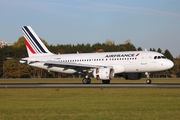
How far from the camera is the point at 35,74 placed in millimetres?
127688

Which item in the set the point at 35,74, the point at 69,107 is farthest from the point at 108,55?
the point at 35,74

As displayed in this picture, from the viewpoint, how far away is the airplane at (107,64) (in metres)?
55.9

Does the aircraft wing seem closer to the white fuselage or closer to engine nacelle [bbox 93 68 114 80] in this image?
the white fuselage

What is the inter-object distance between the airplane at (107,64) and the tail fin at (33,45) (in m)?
1.18

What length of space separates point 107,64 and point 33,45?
15.4m

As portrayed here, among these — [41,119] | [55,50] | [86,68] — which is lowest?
[41,119]

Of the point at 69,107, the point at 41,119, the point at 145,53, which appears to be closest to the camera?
the point at 41,119

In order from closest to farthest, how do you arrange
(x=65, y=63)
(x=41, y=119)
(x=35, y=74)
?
(x=41, y=119)
(x=65, y=63)
(x=35, y=74)

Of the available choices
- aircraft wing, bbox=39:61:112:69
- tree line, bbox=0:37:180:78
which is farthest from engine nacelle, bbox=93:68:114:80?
tree line, bbox=0:37:180:78

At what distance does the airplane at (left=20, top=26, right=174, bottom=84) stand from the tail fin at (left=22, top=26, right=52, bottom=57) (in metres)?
1.18

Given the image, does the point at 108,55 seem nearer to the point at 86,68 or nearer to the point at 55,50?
the point at 86,68

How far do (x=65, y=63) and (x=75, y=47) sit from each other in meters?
82.6

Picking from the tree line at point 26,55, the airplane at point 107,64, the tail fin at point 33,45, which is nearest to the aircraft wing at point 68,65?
the airplane at point 107,64

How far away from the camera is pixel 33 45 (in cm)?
6862
